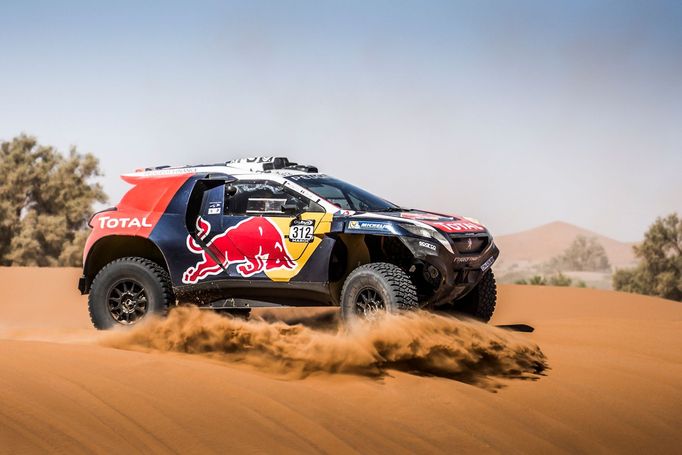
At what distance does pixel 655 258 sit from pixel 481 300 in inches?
1535

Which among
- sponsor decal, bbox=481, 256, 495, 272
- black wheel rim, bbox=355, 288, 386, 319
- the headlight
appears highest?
the headlight

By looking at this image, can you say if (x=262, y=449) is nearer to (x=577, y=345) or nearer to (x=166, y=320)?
(x=166, y=320)

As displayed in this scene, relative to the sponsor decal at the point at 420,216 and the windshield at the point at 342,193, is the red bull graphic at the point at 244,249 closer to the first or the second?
the windshield at the point at 342,193

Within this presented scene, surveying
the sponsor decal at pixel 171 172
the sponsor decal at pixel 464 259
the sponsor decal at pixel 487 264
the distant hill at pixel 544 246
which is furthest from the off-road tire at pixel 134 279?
the distant hill at pixel 544 246

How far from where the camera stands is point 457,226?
424 inches

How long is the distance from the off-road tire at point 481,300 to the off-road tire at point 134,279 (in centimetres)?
321

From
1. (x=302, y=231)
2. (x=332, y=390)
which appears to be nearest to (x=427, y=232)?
(x=302, y=231)

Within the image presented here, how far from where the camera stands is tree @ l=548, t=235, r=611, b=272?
87.9m

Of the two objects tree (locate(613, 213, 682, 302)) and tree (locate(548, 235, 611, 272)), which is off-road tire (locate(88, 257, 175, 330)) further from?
tree (locate(548, 235, 611, 272))

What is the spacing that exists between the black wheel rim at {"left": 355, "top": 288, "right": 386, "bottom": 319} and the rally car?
1 cm

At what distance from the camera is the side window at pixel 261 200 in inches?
435

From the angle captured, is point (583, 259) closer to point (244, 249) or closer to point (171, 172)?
point (171, 172)

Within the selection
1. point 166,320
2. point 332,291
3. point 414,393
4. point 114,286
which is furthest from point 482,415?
point 114,286

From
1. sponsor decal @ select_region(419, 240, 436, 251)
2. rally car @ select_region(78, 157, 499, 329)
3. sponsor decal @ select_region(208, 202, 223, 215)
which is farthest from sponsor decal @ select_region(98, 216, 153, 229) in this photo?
sponsor decal @ select_region(419, 240, 436, 251)
